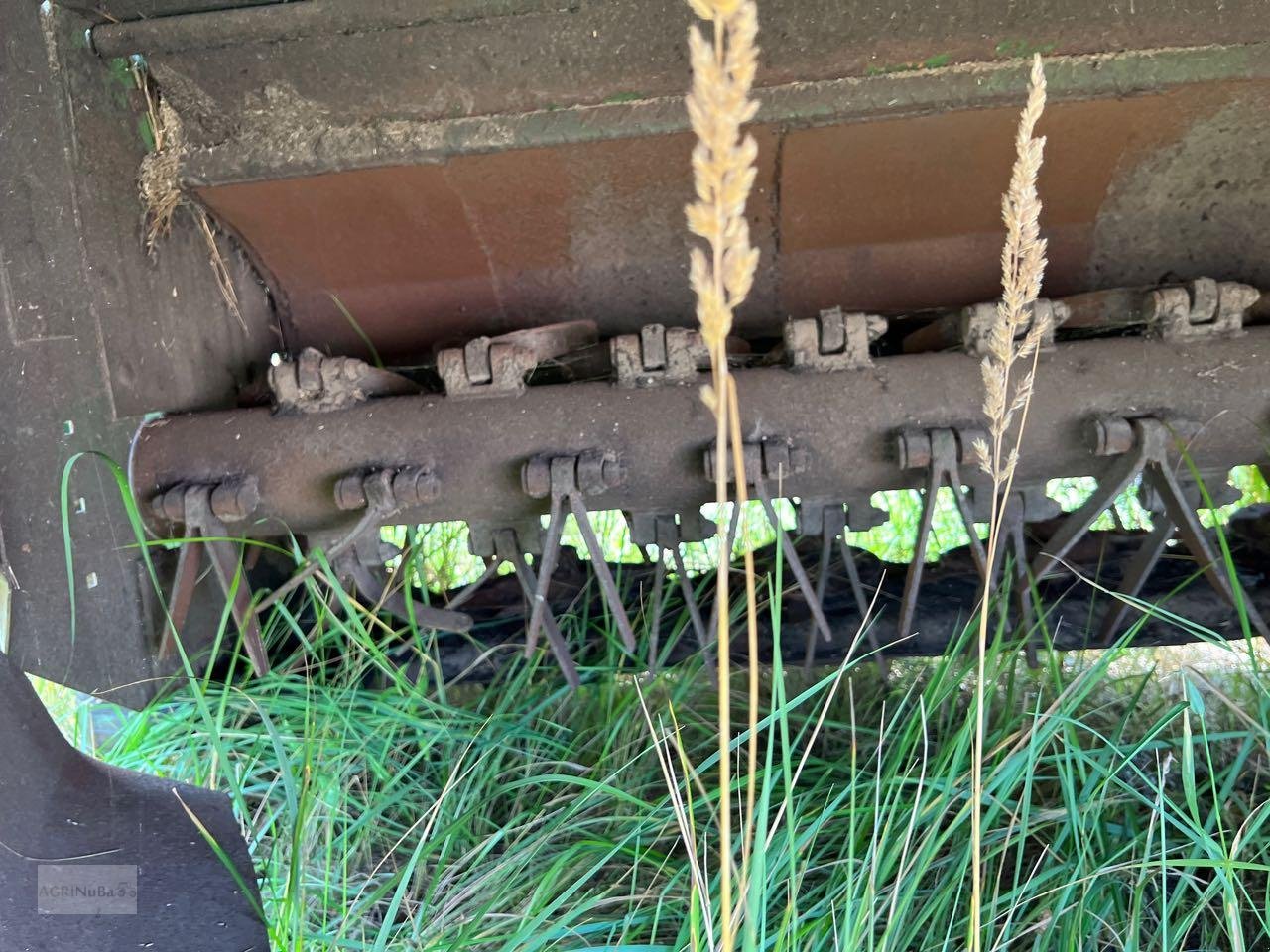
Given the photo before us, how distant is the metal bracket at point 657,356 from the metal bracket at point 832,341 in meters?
0.16

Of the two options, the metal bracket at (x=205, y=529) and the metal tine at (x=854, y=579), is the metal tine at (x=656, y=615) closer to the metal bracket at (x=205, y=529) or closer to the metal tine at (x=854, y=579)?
the metal tine at (x=854, y=579)

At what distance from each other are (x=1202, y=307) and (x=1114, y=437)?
27cm

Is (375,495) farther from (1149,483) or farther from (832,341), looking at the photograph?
(1149,483)

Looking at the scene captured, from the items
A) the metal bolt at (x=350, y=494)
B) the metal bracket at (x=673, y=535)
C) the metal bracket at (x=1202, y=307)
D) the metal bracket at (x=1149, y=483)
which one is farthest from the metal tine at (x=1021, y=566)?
the metal bolt at (x=350, y=494)

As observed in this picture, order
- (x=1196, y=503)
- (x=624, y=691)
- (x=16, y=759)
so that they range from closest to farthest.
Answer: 1. (x=16, y=759)
2. (x=1196, y=503)
3. (x=624, y=691)

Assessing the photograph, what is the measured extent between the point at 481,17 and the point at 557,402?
62 centimetres

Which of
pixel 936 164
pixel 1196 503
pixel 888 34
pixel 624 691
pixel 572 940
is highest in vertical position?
pixel 888 34

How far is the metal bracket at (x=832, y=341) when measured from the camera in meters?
1.72

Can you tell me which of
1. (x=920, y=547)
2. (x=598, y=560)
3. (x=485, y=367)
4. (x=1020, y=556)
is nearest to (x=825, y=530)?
(x=920, y=547)

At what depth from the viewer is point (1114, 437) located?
1649mm

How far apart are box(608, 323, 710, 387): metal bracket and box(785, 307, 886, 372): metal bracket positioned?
0.16m

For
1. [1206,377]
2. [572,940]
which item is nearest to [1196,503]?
[1206,377]

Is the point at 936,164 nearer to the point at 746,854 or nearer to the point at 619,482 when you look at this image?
the point at 619,482

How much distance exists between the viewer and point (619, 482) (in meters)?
1.73
